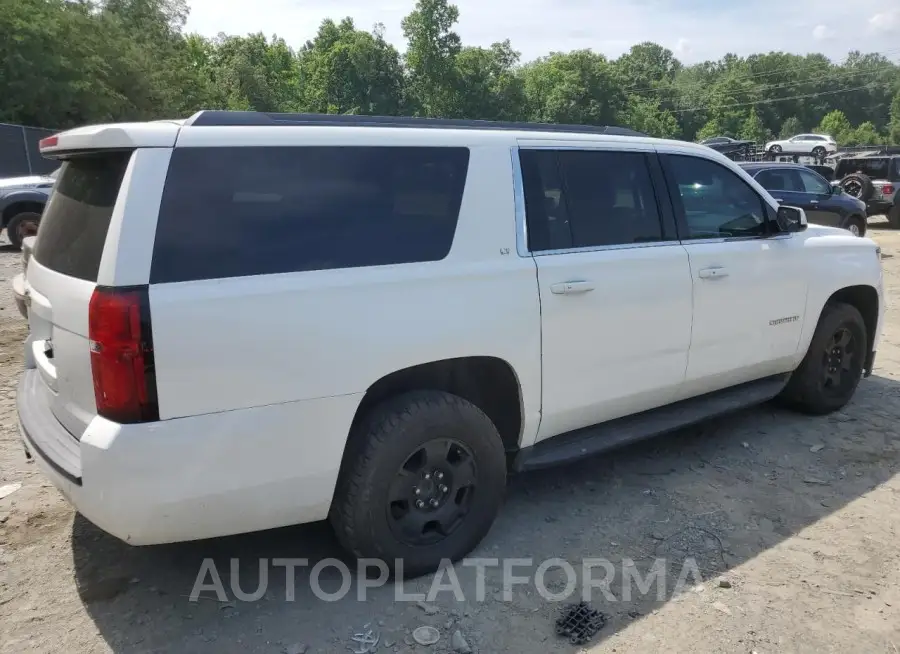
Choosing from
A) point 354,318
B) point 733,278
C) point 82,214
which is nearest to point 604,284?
point 733,278

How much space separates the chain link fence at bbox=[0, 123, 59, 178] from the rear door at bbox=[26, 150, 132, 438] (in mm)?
20670

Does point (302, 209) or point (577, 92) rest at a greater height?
point (577, 92)

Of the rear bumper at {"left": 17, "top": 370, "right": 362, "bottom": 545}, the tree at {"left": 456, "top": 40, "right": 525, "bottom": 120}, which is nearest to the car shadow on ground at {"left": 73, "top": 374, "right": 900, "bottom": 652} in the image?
the rear bumper at {"left": 17, "top": 370, "right": 362, "bottom": 545}

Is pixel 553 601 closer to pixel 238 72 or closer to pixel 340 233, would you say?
pixel 340 233

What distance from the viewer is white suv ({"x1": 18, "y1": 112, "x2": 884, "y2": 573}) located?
8.13ft

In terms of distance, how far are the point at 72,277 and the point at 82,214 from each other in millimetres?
262

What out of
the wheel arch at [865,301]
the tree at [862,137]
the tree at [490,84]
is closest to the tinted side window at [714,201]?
the wheel arch at [865,301]

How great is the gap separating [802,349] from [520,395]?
2.55 m

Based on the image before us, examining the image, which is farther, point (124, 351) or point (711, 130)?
point (711, 130)

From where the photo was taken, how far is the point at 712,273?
413 cm

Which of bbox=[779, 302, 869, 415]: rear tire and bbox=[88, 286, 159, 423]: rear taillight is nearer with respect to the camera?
bbox=[88, 286, 159, 423]: rear taillight

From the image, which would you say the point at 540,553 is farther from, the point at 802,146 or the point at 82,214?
the point at 802,146

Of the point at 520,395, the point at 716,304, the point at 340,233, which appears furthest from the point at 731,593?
the point at 340,233

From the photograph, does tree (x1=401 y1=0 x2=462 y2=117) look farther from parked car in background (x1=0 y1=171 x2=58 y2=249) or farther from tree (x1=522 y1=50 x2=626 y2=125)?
parked car in background (x1=0 y1=171 x2=58 y2=249)
